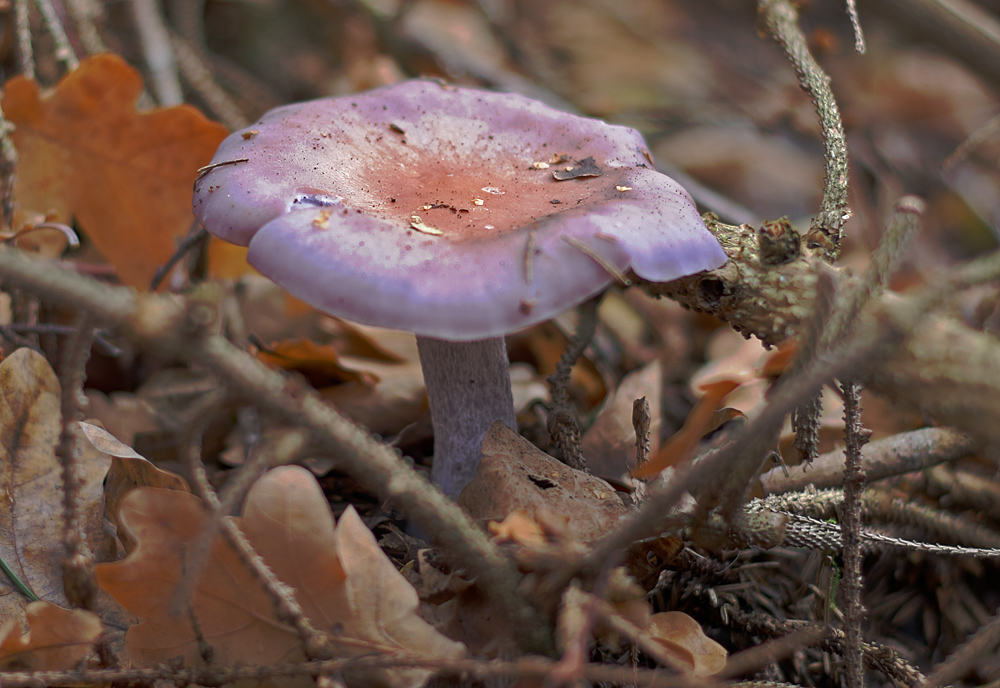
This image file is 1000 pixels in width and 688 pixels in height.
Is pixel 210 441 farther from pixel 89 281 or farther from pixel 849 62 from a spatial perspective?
pixel 849 62

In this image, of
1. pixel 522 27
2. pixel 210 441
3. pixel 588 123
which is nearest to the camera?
pixel 588 123

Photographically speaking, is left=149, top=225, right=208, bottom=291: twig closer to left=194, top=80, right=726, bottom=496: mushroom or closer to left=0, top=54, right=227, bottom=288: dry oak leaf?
left=0, top=54, right=227, bottom=288: dry oak leaf

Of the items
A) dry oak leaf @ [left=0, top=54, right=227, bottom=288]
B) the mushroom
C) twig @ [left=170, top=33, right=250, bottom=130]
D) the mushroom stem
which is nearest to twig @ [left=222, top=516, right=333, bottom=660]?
the mushroom

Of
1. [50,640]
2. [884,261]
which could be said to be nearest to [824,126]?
[884,261]

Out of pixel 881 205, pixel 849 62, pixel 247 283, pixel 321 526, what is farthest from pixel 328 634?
pixel 849 62

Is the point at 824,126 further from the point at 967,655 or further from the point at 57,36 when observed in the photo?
the point at 57,36

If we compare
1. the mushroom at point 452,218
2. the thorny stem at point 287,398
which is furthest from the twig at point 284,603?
the mushroom at point 452,218
